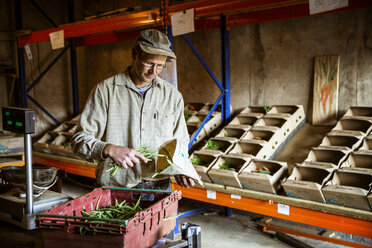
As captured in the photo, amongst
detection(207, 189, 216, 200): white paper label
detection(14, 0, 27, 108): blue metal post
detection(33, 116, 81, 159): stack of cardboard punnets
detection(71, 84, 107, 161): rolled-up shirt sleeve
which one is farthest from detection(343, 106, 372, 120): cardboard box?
detection(14, 0, 27, 108): blue metal post

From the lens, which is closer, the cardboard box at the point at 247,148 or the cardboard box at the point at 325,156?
the cardboard box at the point at 325,156

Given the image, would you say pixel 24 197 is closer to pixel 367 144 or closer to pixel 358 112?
pixel 367 144

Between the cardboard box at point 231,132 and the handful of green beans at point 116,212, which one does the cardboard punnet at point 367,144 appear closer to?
the cardboard box at point 231,132

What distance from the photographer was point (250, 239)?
4.46 m

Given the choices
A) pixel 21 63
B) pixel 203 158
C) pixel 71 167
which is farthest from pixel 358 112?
pixel 21 63

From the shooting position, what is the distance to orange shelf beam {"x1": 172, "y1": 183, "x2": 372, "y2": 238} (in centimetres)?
318

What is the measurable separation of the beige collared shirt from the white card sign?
1.83 meters

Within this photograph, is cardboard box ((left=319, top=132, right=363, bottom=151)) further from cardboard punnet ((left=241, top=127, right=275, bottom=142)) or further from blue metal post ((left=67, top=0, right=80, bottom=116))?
blue metal post ((left=67, top=0, right=80, bottom=116))

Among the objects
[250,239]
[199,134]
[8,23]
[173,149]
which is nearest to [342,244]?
[250,239]

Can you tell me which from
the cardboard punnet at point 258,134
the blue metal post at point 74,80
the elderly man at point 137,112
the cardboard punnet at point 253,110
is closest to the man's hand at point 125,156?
the elderly man at point 137,112

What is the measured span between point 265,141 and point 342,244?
141 centimetres

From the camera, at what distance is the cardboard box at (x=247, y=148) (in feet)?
14.3

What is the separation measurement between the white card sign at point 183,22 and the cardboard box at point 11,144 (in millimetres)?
2702

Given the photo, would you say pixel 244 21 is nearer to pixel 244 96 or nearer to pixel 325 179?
pixel 244 96
